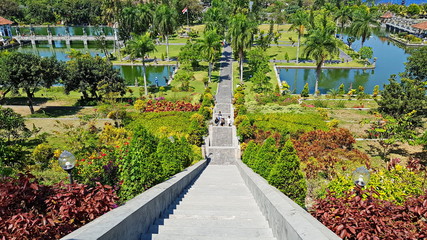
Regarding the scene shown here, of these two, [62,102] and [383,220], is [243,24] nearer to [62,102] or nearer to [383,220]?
[62,102]

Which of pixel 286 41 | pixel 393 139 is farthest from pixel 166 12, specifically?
pixel 393 139

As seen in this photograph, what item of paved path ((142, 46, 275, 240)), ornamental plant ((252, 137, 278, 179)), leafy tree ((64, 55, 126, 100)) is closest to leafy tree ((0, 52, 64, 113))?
leafy tree ((64, 55, 126, 100))

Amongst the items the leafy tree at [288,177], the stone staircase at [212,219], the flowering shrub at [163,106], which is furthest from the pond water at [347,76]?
the stone staircase at [212,219]

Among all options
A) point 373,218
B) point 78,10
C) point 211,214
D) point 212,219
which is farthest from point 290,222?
point 78,10

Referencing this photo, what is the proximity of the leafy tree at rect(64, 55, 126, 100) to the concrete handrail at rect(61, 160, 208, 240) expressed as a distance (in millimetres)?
22900

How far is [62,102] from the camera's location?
3123 cm

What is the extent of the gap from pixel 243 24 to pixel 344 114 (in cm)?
1532

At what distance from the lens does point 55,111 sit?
92.0 ft

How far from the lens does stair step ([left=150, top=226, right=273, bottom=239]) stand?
217 inches

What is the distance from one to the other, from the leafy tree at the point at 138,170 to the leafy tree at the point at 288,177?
4407mm

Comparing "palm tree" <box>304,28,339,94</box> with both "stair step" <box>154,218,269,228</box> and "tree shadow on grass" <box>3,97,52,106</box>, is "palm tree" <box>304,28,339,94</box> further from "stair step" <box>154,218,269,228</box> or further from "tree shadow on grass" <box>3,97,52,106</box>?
→ "tree shadow on grass" <box>3,97,52,106</box>

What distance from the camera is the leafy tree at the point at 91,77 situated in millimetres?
27953

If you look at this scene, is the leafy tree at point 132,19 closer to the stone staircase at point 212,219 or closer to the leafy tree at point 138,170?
the stone staircase at point 212,219

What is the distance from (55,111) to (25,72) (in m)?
4.55
